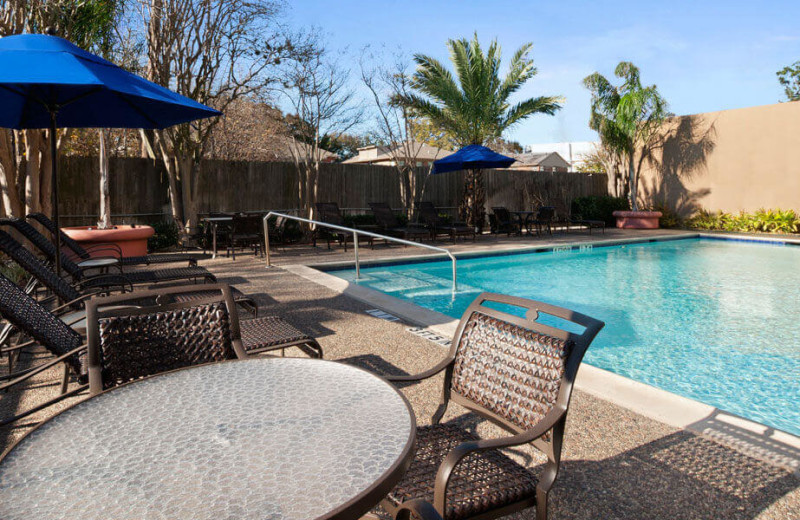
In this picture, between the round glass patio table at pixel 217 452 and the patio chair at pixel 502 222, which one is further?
the patio chair at pixel 502 222

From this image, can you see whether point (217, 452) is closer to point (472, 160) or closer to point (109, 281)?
point (109, 281)

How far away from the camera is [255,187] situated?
12578 mm

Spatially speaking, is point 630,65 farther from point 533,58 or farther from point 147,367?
point 147,367

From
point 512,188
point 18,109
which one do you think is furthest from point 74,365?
point 512,188

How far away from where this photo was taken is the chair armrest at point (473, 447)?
139cm

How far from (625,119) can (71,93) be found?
15.9 metres

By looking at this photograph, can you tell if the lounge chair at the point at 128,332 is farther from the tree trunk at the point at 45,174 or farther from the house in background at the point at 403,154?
the house in background at the point at 403,154

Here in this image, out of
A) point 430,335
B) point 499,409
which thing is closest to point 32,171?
point 430,335

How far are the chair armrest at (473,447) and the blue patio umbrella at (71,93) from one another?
3.37 meters

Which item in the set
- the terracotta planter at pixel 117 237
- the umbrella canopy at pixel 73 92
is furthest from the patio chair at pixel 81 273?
the terracotta planter at pixel 117 237

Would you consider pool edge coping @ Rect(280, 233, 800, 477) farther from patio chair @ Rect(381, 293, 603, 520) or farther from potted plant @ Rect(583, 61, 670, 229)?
potted plant @ Rect(583, 61, 670, 229)

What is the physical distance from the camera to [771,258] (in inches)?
431

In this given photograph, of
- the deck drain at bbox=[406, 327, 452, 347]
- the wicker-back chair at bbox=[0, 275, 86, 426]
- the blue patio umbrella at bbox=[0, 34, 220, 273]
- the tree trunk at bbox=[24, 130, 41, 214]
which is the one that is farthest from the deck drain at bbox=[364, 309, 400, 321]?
the tree trunk at bbox=[24, 130, 41, 214]

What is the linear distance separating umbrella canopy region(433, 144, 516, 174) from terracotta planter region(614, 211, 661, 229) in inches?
260
